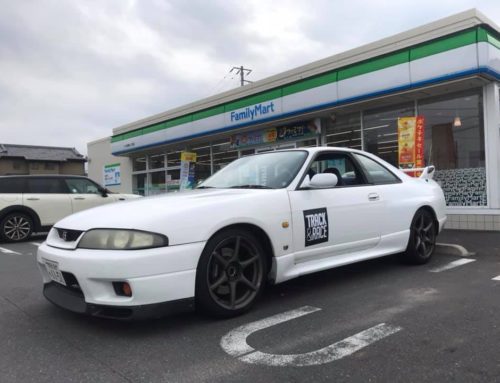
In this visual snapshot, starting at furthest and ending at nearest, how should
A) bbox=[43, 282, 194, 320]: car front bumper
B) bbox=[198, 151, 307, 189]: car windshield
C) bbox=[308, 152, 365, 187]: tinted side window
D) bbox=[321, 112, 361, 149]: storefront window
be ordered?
bbox=[321, 112, 361, 149]: storefront window, bbox=[308, 152, 365, 187]: tinted side window, bbox=[198, 151, 307, 189]: car windshield, bbox=[43, 282, 194, 320]: car front bumper

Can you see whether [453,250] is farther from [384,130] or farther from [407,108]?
[384,130]

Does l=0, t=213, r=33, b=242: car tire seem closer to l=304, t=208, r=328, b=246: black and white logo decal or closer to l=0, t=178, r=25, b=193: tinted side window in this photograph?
l=0, t=178, r=25, b=193: tinted side window

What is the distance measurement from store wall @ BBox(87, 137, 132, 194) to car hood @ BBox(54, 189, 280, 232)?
16578 mm

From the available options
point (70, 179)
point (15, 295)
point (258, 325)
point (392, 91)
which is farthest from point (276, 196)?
point (70, 179)

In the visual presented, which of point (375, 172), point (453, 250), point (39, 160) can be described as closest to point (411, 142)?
point (453, 250)

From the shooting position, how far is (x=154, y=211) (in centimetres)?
326

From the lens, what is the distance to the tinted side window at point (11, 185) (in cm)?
953

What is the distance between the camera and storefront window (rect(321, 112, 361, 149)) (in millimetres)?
10758

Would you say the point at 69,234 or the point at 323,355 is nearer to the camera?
the point at 323,355

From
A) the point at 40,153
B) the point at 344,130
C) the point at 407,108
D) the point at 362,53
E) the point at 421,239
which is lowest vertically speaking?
the point at 421,239

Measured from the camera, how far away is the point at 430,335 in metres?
3.04

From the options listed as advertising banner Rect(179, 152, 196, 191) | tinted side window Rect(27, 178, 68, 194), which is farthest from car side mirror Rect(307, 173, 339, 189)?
advertising banner Rect(179, 152, 196, 191)

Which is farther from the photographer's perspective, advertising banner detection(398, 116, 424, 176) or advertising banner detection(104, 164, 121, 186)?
advertising banner detection(104, 164, 121, 186)

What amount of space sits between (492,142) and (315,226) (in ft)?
19.9
